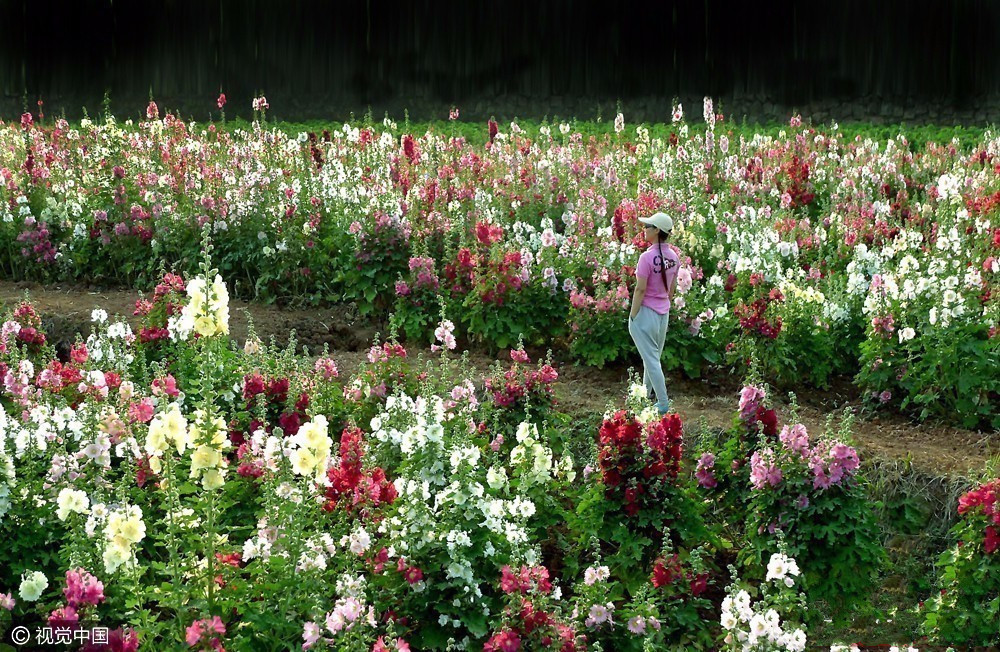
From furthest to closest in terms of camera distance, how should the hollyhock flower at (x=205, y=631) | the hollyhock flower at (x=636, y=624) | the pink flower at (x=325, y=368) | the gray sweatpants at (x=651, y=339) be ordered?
the gray sweatpants at (x=651, y=339), the pink flower at (x=325, y=368), the hollyhock flower at (x=636, y=624), the hollyhock flower at (x=205, y=631)

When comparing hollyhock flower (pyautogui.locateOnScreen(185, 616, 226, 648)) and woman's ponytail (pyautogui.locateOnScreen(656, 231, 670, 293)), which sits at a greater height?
woman's ponytail (pyautogui.locateOnScreen(656, 231, 670, 293))

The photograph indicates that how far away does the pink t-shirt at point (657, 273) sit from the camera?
17.9 feet

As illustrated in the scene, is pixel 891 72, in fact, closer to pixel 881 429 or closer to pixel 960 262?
pixel 960 262

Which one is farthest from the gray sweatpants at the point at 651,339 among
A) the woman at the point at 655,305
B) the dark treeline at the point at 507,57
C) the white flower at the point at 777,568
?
the dark treeline at the point at 507,57

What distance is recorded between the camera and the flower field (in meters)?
6.14

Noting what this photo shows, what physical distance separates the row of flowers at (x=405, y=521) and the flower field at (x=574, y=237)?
54.4 inches

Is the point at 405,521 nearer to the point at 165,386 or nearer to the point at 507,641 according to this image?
the point at 507,641

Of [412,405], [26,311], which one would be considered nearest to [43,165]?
[26,311]

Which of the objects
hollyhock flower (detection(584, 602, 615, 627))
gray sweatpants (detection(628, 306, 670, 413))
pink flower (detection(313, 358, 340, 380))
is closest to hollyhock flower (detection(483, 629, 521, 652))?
hollyhock flower (detection(584, 602, 615, 627))

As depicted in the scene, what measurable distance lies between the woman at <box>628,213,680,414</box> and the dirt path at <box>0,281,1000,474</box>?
1.15 feet

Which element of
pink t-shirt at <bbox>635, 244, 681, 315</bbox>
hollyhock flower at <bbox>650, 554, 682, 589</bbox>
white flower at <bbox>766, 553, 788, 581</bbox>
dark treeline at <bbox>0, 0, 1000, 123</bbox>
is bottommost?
hollyhock flower at <bbox>650, 554, 682, 589</bbox>

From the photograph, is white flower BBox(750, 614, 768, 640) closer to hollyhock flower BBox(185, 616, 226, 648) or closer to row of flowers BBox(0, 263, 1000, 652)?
row of flowers BBox(0, 263, 1000, 652)

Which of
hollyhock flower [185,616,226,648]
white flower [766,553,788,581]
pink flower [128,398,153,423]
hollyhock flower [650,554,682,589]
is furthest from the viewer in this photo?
pink flower [128,398,153,423]

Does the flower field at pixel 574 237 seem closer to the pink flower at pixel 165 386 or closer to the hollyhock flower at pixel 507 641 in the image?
the pink flower at pixel 165 386
